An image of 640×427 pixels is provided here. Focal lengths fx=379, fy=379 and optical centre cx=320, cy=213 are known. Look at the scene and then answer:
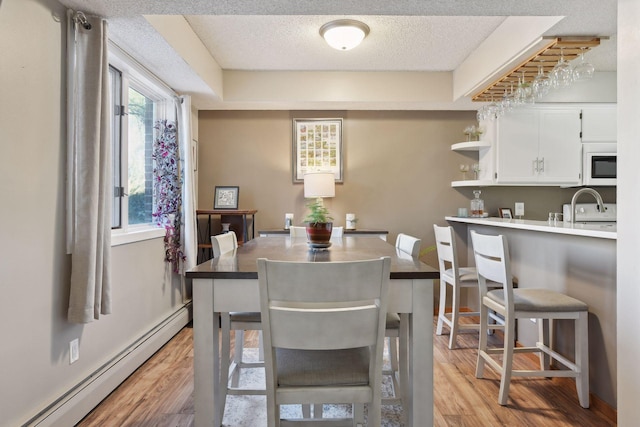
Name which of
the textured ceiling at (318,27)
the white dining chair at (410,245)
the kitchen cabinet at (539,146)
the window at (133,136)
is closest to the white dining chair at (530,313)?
the white dining chair at (410,245)

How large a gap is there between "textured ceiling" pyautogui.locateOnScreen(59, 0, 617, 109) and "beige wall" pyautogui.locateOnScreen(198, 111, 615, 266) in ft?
2.14

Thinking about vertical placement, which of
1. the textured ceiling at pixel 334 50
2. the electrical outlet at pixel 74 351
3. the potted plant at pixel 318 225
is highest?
the textured ceiling at pixel 334 50

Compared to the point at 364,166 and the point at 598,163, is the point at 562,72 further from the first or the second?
the point at 364,166

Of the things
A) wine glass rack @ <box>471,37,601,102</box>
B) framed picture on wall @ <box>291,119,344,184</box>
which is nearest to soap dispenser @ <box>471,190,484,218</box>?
wine glass rack @ <box>471,37,601,102</box>

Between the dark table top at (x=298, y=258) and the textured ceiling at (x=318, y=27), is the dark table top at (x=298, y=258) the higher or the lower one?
the lower one

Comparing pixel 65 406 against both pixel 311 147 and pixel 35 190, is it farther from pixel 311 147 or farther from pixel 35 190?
pixel 311 147

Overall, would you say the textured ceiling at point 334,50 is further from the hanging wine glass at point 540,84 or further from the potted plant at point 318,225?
the potted plant at point 318,225

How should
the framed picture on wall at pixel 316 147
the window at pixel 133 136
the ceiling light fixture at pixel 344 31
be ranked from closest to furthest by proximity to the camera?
the window at pixel 133 136, the ceiling light fixture at pixel 344 31, the framed picture on wall at pixel 316 147

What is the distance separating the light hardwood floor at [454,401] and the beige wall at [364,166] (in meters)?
1.96

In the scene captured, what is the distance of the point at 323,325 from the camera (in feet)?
3.90

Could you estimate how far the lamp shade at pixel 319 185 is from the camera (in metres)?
3.93

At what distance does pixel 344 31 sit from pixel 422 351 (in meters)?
2.33

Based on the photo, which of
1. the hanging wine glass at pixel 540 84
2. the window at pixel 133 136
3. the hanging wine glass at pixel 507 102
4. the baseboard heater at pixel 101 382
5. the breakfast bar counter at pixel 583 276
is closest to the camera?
the baseboard heater at pixel 101 382

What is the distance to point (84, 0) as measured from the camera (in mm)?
1924
